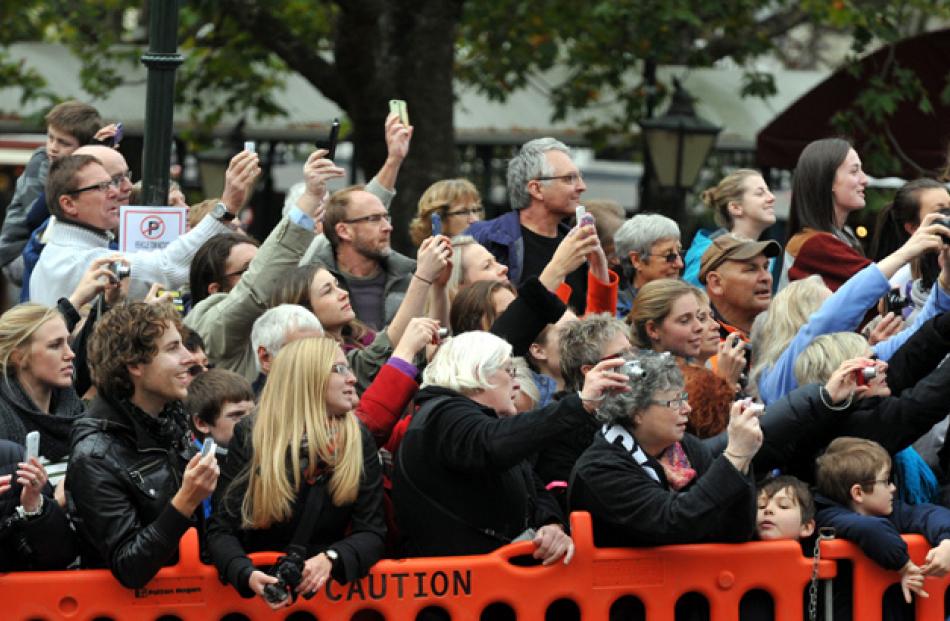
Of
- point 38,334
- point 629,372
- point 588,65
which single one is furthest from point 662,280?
point 588,65

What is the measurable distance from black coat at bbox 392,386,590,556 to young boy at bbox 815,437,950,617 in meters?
1.06

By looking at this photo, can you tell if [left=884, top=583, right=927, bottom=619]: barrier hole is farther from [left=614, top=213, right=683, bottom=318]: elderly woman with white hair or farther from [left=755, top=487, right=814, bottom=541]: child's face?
[left=614, top=213, right=683, bottom=318]: elderly woman with white hair

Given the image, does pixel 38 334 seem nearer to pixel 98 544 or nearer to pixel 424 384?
pixel 98 544

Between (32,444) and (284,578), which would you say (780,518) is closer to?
(284,578)

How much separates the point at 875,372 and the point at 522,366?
4.35 feet

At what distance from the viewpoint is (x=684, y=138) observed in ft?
50.2

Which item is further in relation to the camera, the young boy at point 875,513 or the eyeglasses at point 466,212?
the eyeglasses at point 466,212

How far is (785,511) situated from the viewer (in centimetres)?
684

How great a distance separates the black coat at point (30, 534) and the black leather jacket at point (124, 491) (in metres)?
0.07

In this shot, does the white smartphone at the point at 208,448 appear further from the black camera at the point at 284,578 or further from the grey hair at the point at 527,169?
the grey hair at the point at 527,169

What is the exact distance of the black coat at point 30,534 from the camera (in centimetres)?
615

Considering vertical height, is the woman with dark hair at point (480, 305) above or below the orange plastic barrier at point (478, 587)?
above

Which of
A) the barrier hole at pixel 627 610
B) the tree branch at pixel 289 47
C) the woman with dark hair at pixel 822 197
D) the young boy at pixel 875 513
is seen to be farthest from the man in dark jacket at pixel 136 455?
the tree branch at pixel 289 47

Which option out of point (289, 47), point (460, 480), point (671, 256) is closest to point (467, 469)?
point (460, 480)
